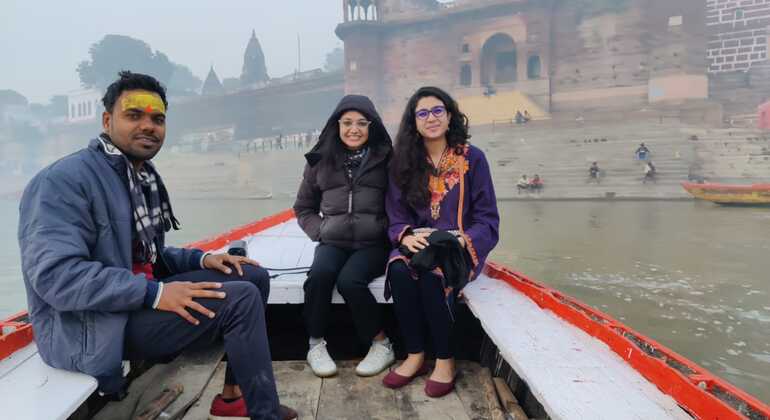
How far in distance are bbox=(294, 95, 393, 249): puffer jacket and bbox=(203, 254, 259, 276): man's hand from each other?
1.80ft

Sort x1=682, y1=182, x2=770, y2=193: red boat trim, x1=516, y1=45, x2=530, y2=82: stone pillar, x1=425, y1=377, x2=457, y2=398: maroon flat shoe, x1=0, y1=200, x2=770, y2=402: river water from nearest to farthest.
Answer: x1=425, y1=377, x2=457, y2=398: maroon flat shoe < x1=0, y1=200, x2=770, y2=402: river water < x1=682, y1=182, x2=770, y2=193: red boat trim < x1=516, y1=45, x2=530, y2=82: stone pillar

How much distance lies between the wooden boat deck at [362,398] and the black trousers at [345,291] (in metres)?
0.19

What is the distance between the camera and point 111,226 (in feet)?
3.98

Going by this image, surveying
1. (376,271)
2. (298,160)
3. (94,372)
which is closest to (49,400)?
(94,372)

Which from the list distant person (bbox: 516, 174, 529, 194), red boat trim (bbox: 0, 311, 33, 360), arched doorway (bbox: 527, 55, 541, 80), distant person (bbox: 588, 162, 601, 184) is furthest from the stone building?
red boat trim (bbox: 0, 311, 33, 360)

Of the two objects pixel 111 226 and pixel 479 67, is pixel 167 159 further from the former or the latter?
pixel 111 226

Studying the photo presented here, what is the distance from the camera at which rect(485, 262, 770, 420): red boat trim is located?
1041 mm

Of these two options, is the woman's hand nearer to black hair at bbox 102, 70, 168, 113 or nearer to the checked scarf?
the checked scarf

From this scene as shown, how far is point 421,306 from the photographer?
1.82 meters

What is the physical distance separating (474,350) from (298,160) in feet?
74.3

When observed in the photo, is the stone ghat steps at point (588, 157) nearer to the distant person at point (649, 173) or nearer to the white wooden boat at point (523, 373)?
the distant person at point (649, 173)

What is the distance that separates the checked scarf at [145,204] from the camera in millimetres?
1310

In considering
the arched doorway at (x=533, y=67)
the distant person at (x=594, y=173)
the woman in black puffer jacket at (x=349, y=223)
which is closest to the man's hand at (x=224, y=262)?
the woman in black puffer jacket at (x=349, y=223)

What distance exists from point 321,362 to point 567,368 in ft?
3.15
